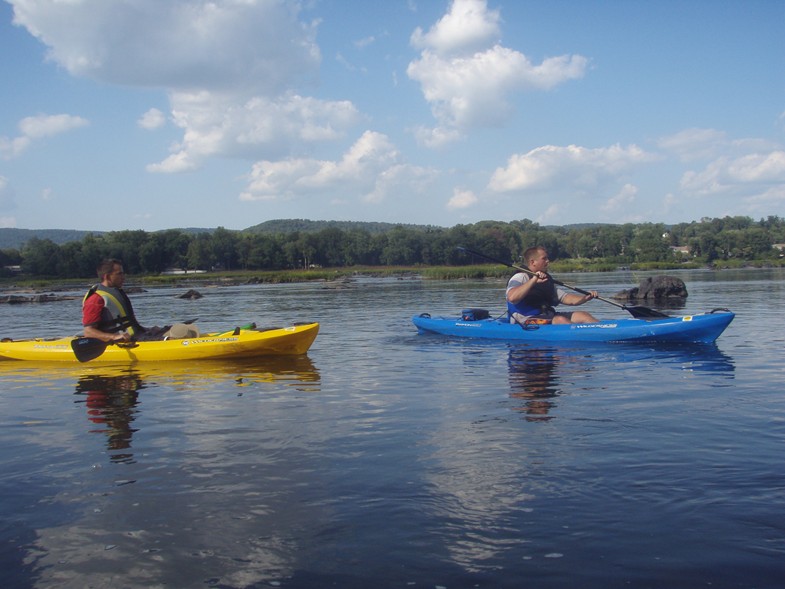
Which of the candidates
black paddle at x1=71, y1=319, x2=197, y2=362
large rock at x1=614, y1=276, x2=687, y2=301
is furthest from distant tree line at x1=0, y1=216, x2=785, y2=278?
black paddle at x1=71, y1=319, x2=197, y2=362

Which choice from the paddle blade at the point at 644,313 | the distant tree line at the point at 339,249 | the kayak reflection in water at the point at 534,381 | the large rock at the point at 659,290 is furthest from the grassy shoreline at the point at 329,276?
the kayak reflection in water at the point at 534,381

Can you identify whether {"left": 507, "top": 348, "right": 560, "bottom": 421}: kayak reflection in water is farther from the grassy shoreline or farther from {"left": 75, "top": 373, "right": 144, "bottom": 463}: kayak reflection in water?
the grassy shoreline

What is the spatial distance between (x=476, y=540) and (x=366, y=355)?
8294 millimetres

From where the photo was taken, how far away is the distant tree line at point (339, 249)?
306ft

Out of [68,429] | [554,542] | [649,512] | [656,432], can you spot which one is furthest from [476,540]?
[68,429]

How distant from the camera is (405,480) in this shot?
503 cm

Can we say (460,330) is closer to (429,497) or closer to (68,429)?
(68,429)

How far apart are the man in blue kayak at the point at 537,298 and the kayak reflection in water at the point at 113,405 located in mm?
6493

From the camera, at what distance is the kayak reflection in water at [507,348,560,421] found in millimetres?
7277

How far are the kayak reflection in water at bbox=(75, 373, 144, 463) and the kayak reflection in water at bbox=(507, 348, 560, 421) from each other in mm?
3890

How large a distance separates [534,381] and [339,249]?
114 m

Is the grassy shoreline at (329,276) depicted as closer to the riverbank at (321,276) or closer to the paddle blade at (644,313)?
the riverbank at (321,276)

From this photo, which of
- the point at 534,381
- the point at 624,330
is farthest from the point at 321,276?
the point at 534,381

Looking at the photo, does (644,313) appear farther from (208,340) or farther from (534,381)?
(208,340)
